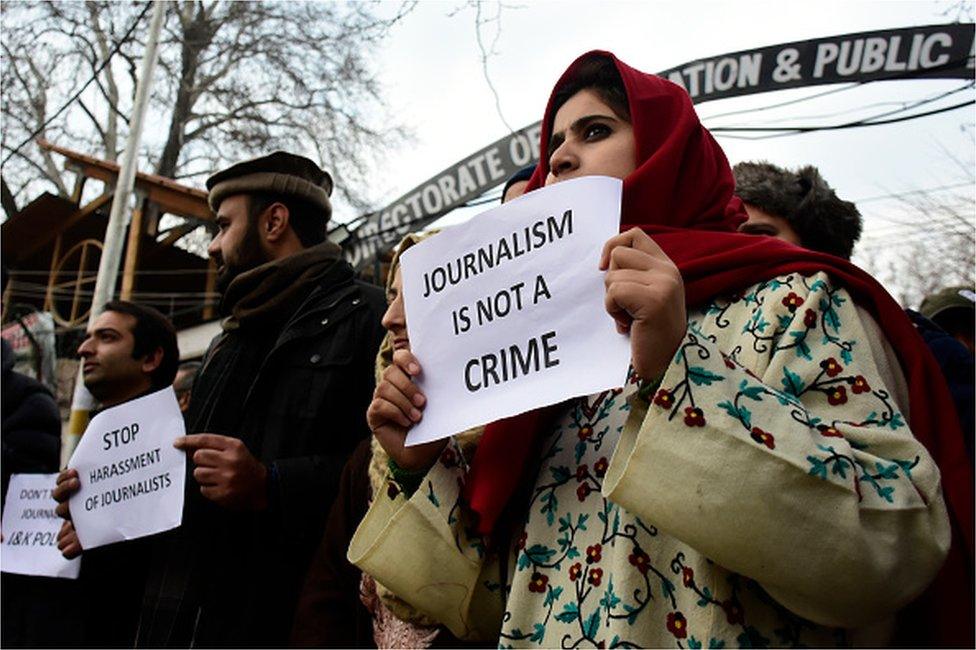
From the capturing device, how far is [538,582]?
1.19 metres

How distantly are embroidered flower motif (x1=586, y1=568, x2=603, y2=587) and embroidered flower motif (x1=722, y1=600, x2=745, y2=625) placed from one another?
167mm

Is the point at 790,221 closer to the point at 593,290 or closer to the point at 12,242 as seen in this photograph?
the point at 593,290

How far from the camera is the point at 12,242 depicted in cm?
1650

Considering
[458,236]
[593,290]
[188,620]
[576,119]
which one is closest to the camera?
[593,290]

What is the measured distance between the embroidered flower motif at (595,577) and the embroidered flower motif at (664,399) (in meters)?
0.27

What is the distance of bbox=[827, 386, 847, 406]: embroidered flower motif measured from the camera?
3.36ft

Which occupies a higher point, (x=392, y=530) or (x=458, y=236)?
(x=458, y=236)

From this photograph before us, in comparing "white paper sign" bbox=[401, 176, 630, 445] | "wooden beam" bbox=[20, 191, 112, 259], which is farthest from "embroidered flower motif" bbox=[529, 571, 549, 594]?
"wooden beam" bbox=[20, 191, 112, 259]

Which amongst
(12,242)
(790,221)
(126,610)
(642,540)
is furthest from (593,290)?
(12,242)

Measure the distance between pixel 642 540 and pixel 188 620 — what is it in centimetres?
150

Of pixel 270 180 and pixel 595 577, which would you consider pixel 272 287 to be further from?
pixel 595 577

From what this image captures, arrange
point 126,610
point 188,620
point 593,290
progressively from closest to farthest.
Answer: point 593,290 → point 188,620 → point 126,610

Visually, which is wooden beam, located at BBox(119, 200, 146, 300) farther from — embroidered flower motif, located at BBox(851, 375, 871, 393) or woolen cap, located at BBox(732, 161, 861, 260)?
embroidered flower motif, located at BBox(851, 375, 871, 393)

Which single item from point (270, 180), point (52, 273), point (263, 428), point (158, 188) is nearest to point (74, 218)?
point (52, 273)
